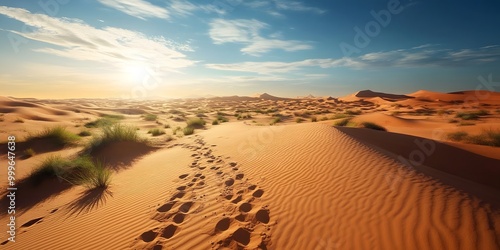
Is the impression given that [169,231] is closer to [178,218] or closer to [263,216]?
[178,218]

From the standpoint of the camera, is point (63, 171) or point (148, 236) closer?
point (148, 236)

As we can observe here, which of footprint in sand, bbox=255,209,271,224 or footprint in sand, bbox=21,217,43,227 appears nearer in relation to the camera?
footprint in sand, bbox=255,209,271,224

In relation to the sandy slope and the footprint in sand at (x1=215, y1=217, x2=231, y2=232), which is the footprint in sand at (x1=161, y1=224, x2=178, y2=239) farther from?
the sandy slope

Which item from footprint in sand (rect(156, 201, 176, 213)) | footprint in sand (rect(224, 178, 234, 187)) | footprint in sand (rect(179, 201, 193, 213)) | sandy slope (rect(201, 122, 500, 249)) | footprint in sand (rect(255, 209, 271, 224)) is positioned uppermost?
sandy slope (rect(201, 122, 500, 249))

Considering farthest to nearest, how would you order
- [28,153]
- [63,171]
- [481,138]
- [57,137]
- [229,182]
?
[57,137], [481,138], [28,153], [63,171], [229,182]

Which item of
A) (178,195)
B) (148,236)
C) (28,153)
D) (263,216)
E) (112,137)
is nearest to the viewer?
(148,236)

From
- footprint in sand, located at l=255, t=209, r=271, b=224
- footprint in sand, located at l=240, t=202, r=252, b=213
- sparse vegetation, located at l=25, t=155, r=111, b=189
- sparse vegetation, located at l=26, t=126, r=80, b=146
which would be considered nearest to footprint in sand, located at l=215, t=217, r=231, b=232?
footprint in sand, located at l=240, t=202, r=252, b=213

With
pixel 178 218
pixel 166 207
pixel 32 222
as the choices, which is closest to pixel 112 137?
pixel 32 222

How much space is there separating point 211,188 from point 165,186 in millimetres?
1304

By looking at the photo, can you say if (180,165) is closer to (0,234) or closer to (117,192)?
(117,192)

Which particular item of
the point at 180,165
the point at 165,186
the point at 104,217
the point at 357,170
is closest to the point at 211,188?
the point at 165,186

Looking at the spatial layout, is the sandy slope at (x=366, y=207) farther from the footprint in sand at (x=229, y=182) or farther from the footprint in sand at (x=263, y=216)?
the footprint in sand at (x=229, y=182)

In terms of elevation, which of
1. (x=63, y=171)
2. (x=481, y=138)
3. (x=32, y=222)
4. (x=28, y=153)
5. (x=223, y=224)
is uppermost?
(x=481, y=138)

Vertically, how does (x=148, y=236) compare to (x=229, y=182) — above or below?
below
